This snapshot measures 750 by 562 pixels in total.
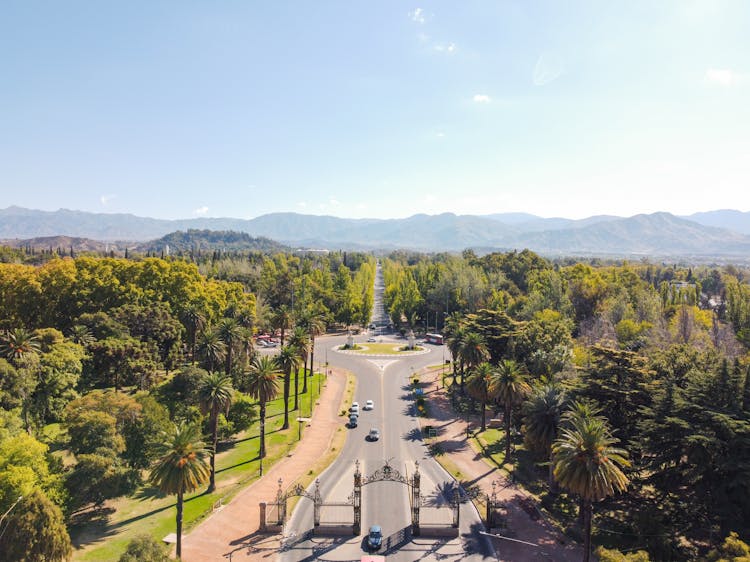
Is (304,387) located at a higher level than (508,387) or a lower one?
lower

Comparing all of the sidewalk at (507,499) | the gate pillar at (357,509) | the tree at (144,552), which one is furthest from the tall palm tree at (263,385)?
the tree at (144,552)

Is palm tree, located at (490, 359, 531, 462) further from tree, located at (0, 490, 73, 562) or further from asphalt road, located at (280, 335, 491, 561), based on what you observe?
tree, located at (0, 490, 73, 562)

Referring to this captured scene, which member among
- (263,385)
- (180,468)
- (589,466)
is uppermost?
(589,466)

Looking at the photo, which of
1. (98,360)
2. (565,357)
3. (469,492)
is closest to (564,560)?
(469,492)

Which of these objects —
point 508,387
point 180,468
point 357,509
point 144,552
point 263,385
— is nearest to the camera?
point 144,552

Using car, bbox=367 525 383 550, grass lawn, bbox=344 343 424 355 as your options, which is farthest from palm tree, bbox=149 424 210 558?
grass lawn, bbox=344 343 424 355

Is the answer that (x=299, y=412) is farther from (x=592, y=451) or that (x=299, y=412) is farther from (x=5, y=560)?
(x=592, y=451)

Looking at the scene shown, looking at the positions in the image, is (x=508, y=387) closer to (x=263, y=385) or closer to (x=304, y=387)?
(x=263, y=385)

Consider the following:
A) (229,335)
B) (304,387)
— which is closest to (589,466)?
(229,335)
